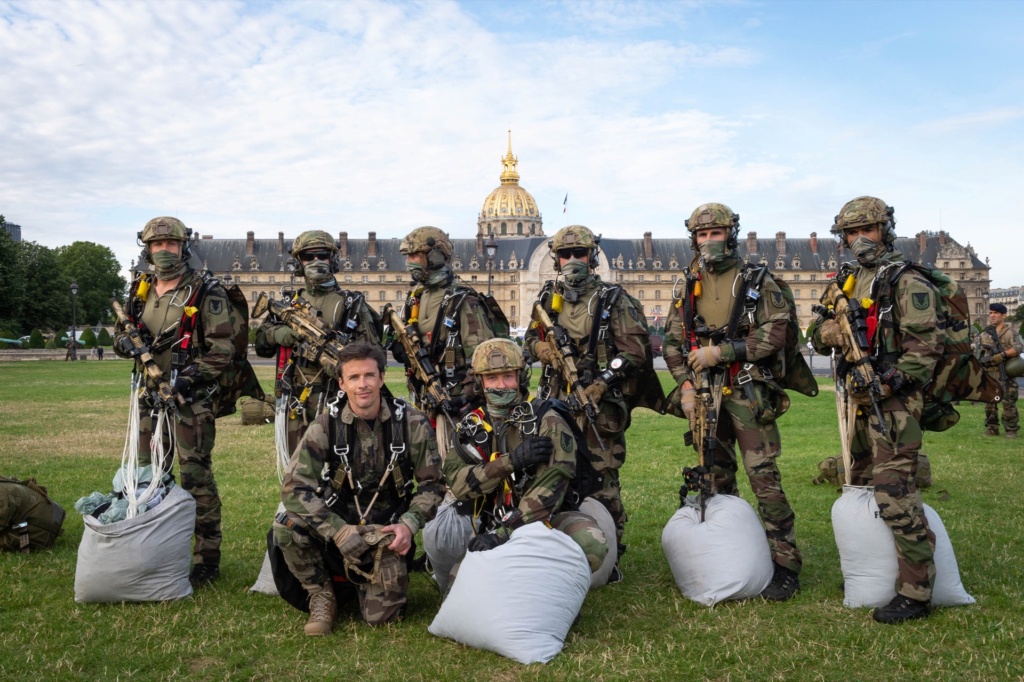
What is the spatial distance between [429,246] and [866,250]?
153 inches

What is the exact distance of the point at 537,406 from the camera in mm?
6391

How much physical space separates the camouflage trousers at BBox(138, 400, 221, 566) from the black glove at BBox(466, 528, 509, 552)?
2.68 m

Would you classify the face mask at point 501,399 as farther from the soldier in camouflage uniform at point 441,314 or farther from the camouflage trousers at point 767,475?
the camouflage trousers at point 767,475

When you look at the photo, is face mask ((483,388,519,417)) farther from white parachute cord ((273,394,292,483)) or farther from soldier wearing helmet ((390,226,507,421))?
white parachute cord ((273,394,292,483))

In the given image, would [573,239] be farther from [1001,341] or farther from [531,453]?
[1001,341]

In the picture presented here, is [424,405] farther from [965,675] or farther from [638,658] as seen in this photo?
[965,675]

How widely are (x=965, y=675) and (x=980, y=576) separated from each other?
2.32m

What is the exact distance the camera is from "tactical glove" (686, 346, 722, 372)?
6.92m

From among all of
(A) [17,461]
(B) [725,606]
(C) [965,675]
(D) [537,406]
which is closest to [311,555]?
(D) [537,406]

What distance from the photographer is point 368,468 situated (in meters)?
6.30

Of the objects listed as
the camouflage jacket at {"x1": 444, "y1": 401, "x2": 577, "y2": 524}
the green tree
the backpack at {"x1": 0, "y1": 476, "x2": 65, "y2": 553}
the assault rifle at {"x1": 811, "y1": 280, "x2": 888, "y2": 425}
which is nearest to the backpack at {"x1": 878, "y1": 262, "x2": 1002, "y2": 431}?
the assault rifle at {"x1": 811, "y1": 280, "x2": 888, "y2": 425}

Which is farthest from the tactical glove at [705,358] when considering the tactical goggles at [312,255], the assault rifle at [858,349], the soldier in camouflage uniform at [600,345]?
the tactical goggles at [312,255]

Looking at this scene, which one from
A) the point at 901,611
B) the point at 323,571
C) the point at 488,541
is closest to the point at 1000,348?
the point at 901,611

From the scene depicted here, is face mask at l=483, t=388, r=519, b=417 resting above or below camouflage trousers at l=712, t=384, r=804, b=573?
above
